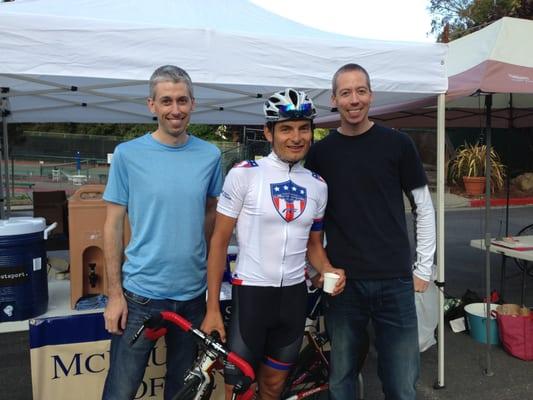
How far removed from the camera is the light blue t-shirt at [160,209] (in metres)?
1.93

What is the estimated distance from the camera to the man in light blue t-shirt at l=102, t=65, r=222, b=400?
194 centimetres

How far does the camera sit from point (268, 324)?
1.99 metres

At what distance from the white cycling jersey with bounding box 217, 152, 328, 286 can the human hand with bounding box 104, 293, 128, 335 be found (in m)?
0.48

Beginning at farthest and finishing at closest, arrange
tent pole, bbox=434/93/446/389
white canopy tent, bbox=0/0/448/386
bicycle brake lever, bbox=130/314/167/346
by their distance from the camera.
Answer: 1. tent pole, bbox=434/93/446/389
2. white canopy tent, bbox=0/0/448/386
3. bicycle brake lever, bbox=130/314/167/346

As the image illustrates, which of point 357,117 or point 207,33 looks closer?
point 357,117

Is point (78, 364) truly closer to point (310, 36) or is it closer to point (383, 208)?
point (383, 208)

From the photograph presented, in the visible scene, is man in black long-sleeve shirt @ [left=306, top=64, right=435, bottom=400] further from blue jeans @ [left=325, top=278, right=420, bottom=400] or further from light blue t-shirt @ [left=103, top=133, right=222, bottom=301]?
light blue t-shirt @ [left=103, top=133, right=222, bottom=301]

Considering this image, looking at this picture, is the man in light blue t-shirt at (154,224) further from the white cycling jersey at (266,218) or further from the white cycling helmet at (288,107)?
the white cycling helmet at (288,107)

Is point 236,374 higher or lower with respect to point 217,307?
lower

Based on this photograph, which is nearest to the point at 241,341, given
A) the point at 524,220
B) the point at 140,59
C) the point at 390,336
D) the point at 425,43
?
the point at 390,336

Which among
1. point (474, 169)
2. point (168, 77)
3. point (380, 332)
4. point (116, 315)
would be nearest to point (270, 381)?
point (380, 332)

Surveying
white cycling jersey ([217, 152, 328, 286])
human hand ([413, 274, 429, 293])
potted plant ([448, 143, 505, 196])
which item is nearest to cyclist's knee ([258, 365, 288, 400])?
white cycling jersey ([217, 152, 328, 286])

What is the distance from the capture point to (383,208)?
2.17m

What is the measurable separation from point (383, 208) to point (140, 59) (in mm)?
1520
